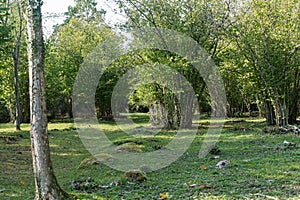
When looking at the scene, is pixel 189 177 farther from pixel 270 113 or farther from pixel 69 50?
pixel 69 50

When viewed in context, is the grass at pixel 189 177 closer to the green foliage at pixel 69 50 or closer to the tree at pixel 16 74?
the tree at pixel 16 74

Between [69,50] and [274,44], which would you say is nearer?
[274,44]

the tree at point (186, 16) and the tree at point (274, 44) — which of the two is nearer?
the tree at point (274, 44)

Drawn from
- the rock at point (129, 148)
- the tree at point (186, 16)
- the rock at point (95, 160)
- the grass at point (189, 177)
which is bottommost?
the grass at point (189, 177)

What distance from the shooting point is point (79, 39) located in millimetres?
29719

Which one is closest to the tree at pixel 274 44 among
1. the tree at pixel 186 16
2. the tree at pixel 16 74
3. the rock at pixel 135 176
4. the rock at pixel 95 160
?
the tree at pixel 186 16

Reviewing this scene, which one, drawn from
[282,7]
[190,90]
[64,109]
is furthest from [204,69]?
[64,109]

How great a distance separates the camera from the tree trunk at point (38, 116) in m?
5.22

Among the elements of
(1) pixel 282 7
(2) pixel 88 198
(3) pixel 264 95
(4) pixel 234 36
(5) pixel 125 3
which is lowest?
(2) pixel 88 198

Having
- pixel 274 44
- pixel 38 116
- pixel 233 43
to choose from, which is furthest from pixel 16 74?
pixel 38 116

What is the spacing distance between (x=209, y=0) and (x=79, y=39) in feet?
50.9

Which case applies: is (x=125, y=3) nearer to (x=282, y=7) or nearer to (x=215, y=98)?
(x=282, y=7)

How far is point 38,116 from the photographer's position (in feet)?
17.1

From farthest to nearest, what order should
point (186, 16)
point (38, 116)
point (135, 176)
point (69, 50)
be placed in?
point (69, 50)
point (186, 16)
point (135, 176)
point (38, 116)
